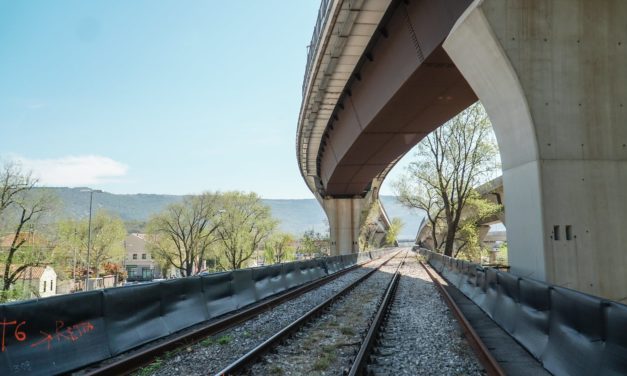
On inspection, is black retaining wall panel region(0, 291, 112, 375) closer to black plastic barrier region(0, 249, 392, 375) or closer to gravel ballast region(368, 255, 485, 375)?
black plastic barrier region(0, 249, 392, 375)

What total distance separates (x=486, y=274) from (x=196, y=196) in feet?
201

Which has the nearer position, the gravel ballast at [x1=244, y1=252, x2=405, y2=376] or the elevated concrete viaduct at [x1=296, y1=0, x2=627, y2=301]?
the gravel ballast at [x1=244, y1=252, x2=405, y2=376]

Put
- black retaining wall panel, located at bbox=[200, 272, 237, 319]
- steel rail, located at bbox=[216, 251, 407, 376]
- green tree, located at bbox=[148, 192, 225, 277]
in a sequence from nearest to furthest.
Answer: steel rail, located at bbox=[216, 251, 407, 376], black retaining wall panel, located at bbox=[200, 272, 237, 319], green tree, located at bbox=[148, 192, 225, 277]

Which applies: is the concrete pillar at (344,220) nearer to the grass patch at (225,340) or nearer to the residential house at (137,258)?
the grass patch at (225,340)

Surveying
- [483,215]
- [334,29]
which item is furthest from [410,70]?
[483,215]

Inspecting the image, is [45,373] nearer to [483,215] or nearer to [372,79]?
[372,79]

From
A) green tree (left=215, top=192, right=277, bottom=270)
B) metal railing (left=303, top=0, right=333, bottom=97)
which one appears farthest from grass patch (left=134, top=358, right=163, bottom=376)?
green tree (left=215, top=192, right=277, bottom=270)

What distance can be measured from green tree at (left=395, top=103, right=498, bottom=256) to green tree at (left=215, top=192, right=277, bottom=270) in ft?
128

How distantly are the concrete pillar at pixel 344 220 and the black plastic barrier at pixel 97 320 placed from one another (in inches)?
1343

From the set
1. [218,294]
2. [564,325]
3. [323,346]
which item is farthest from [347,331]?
[564,325]

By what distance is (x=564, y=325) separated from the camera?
18.9 ft

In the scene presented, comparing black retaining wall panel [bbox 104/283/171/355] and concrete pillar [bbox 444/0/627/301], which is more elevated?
concrete pillar [bbox 444/0/627/301]

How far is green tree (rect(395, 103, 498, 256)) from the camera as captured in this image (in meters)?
30.6

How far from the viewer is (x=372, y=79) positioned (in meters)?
15.6
